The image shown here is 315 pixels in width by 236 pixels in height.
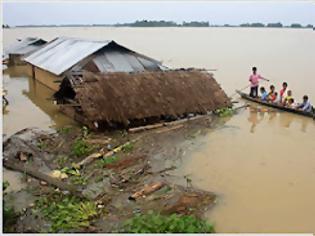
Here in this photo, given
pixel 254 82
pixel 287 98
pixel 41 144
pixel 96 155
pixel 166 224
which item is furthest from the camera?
pixel 254 82

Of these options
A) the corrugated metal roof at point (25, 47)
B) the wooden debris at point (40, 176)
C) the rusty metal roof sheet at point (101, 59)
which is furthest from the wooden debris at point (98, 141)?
the corrugated metal roof at point (25, 47)

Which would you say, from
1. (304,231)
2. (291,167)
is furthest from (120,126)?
(304,231)

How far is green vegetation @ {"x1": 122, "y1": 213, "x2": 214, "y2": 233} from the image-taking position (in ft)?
17.3

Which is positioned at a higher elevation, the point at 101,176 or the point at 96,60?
the point at 96,60

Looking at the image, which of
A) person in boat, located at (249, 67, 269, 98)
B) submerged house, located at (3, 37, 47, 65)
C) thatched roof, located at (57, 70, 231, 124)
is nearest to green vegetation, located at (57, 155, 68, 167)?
thatched roof, located at (57, 70, 231, 124)

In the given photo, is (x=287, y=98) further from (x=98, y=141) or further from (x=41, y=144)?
(x=41, y=144)

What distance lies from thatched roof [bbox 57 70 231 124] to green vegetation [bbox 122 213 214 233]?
4378mm

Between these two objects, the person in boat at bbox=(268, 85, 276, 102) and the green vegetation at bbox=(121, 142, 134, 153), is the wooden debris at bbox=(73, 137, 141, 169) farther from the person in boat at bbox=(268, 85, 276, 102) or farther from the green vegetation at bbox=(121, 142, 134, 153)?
the person in boat at bbox=(268, 85, 276, 102)

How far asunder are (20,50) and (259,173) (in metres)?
20.8

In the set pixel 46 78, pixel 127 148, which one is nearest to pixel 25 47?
pixel 46 78

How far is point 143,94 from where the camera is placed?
10.4 metres

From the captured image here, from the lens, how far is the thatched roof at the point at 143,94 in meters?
9.66

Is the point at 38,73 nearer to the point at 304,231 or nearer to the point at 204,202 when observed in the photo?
the point at 204,202

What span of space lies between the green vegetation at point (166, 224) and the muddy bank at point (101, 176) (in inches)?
8.3
